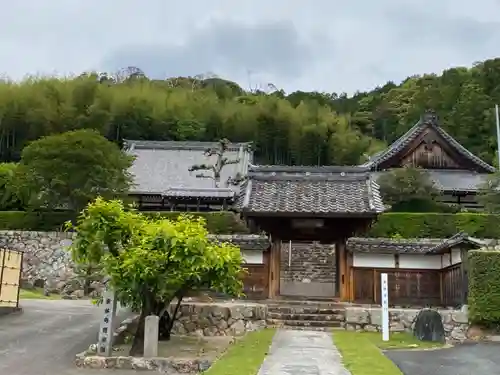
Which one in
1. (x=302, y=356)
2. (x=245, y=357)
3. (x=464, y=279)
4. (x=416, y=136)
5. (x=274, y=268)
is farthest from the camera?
(x=416, y=136)

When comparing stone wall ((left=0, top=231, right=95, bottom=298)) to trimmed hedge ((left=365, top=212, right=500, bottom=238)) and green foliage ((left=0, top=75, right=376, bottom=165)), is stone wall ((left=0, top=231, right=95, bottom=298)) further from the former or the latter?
trimmed hedge ((left=365, top=212, right=500, bottom=238))

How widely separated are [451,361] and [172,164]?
2959cm

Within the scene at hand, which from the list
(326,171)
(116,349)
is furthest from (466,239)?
(116,349)

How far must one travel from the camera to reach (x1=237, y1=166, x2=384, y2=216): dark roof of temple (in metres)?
13.4

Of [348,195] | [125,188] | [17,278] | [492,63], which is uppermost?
[492,63]

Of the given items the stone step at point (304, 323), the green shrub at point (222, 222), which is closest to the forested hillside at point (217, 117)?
the green shrub at point (222, 222)

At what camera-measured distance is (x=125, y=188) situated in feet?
85.4

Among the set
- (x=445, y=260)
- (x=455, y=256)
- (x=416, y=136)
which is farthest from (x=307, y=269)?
(x=455, y=256)

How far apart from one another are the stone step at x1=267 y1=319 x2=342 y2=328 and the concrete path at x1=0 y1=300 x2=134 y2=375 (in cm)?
358

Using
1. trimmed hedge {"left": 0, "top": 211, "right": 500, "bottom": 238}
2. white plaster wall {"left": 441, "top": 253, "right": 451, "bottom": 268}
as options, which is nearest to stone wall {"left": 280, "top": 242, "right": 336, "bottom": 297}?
trimmed hedge {"left": 0, "top": 211, "right": 500, "bottom": 238}

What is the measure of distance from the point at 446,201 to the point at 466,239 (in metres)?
17.0

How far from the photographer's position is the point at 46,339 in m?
10.8

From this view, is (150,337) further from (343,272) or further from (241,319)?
(343,272)

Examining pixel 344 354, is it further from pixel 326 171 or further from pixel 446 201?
pixel 446 201
